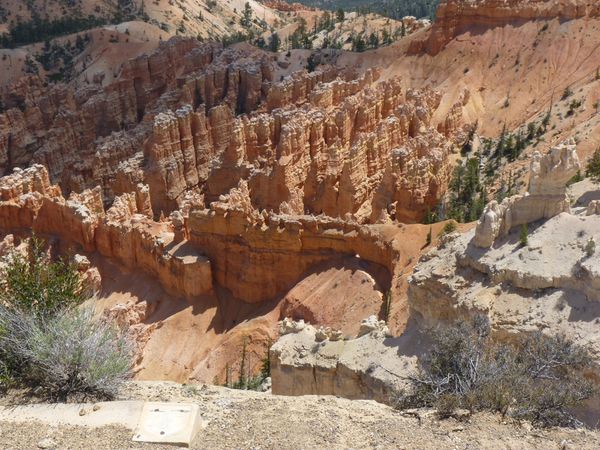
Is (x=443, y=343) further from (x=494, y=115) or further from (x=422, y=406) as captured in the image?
(x=494, y=115)

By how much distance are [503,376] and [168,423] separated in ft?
19.3

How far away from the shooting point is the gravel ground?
30.5 ft

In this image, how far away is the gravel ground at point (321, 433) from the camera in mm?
9289

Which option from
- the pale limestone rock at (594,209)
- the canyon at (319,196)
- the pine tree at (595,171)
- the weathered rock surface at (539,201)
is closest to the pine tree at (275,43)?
the canyon at (319,196)

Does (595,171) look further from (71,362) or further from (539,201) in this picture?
(71,362)

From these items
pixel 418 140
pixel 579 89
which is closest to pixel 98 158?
pixel 418 140

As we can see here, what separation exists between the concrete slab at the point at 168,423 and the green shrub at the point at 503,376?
3.98m

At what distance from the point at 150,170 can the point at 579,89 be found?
2938 cm

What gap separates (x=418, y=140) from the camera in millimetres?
35969

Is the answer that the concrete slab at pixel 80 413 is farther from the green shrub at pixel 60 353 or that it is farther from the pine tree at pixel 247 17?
the pine tree at pixel 247 17

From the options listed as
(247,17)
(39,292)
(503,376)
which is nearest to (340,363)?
(503,376)

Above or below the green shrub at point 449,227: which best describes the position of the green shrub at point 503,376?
above

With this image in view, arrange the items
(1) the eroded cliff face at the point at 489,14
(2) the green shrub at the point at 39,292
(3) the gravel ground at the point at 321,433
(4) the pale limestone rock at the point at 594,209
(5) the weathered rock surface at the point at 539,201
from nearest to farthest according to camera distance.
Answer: (3) the gravel ground at the point at 321,433 < (2) the green shrub at the point at 39,292 < (5) the weathered rock surface at the point at 539,201 < (4) the pale limestone rock at the point at 594,209 < (1) the eroded cliff face at the point at 489,14

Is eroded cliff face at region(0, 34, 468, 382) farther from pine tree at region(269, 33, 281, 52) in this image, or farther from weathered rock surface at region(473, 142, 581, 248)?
pine tree at region(269, 33, 281, 52)
